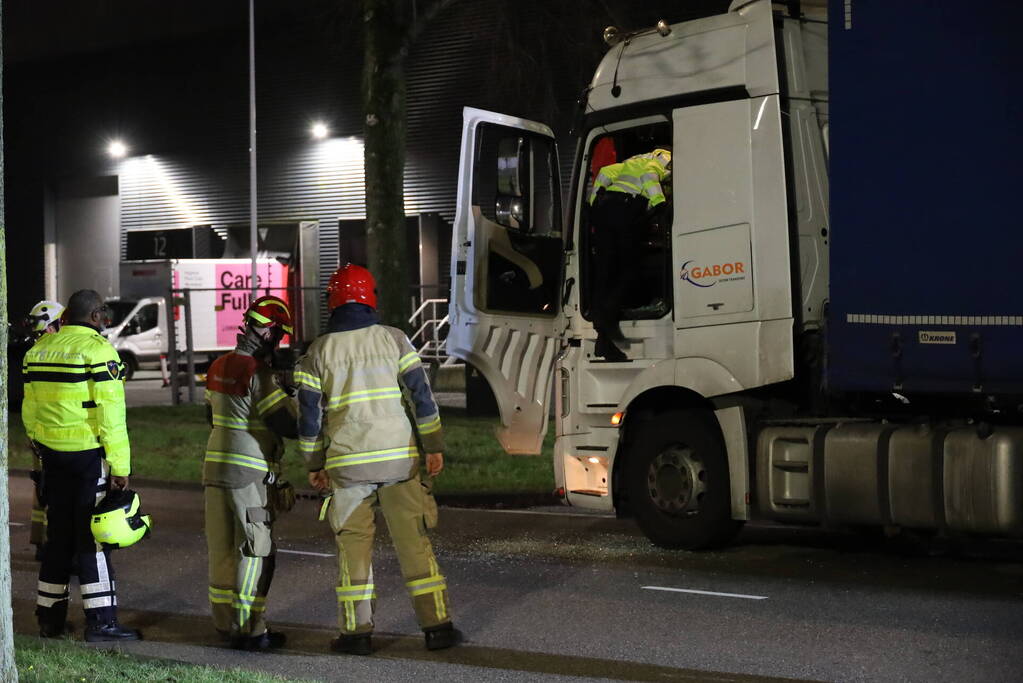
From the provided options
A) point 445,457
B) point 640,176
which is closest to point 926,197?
point 640,176

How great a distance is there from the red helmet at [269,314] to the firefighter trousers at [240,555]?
0.77 metres

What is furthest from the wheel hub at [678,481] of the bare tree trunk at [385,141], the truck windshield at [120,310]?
the truck windshield at [120,310]

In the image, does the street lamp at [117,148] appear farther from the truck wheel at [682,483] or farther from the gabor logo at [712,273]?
the gabor logo at [712,273]

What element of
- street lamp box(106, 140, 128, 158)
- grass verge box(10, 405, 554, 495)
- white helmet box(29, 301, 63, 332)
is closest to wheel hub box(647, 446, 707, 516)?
grass verge box(10, 405, 554, 495)

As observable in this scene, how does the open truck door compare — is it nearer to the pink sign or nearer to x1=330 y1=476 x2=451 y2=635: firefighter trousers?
x1=330 y1=476 x2=451 y2=635: firefighter trousers

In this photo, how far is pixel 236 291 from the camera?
31.2m

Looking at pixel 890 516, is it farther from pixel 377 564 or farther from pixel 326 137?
pixel 326 137

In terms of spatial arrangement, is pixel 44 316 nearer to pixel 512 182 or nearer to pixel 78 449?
pixel 78 449

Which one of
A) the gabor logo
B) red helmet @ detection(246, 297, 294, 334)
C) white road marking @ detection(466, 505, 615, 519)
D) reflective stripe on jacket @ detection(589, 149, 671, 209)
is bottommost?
white road marking @ detection(466, 505, 615, 519)

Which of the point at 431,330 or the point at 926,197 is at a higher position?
the point at 926,197

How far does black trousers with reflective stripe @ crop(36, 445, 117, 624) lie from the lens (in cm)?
709

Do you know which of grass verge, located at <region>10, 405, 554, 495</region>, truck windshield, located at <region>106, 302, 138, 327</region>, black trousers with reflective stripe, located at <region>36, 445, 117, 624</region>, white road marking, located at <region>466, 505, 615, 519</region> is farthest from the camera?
truck windshield, located at <region>106, 302, 138, 327</region>

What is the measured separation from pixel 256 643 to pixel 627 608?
205 cm

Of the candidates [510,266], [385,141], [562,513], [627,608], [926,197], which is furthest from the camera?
[385,141]
